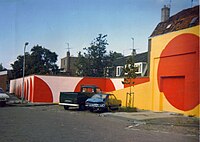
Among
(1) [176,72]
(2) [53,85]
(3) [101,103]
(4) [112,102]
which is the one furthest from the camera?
(2) [53,85]

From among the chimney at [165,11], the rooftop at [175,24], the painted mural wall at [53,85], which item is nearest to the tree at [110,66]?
the painted mural wall at [53,85]

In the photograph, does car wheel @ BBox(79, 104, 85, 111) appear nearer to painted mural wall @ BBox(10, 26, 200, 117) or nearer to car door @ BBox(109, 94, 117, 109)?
car door @ BBox(109, 94, 117, 109)

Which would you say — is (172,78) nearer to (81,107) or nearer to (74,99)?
(81,107)

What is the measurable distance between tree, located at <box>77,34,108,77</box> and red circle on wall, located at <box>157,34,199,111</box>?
19287 mm

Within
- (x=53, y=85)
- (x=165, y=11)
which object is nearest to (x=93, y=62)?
(x=53, y=85)

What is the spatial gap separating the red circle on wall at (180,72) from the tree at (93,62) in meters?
19.3

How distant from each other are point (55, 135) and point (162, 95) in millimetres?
13295

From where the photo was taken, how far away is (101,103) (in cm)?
2141

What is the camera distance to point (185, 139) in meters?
10.7

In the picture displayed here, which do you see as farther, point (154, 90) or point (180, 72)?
point (154, 90)

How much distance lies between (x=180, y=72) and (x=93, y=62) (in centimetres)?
2265

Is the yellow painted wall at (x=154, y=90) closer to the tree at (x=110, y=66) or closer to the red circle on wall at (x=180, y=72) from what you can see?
the red circle on wall at (x=180, y=72)

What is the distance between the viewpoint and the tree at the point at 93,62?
41000 mm

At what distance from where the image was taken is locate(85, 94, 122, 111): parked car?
21.4 meters
